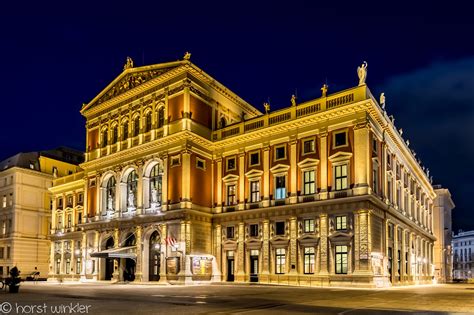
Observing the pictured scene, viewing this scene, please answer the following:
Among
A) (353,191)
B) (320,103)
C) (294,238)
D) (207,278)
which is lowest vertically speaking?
(207,278)

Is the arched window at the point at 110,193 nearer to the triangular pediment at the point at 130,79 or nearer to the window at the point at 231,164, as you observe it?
the triangular pediment at the point at 130,79

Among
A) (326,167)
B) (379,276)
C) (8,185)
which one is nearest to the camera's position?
(379,276)

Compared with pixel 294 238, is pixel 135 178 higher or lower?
higher

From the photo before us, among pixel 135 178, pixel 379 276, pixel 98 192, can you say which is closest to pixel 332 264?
pixel 379 276

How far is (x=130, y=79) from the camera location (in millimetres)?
57188

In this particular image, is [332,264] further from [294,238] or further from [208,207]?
[208,207]

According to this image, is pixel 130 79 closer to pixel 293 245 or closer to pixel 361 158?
pixel 293 245

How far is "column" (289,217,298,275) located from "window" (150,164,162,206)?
1472cm

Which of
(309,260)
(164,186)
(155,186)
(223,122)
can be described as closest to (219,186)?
(164,186)

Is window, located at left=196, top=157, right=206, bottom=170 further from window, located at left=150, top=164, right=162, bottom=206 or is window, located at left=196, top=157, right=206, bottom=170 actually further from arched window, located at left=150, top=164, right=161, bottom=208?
arched window, located at left=150, top=164, right=161, bottom=208

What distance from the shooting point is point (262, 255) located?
46750mm

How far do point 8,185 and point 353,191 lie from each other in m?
55.5

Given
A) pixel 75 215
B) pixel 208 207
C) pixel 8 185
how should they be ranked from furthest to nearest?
pixel 8 185 < pixel 75 215 < pixel 208 207

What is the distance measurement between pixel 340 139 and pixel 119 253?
81.9ft
